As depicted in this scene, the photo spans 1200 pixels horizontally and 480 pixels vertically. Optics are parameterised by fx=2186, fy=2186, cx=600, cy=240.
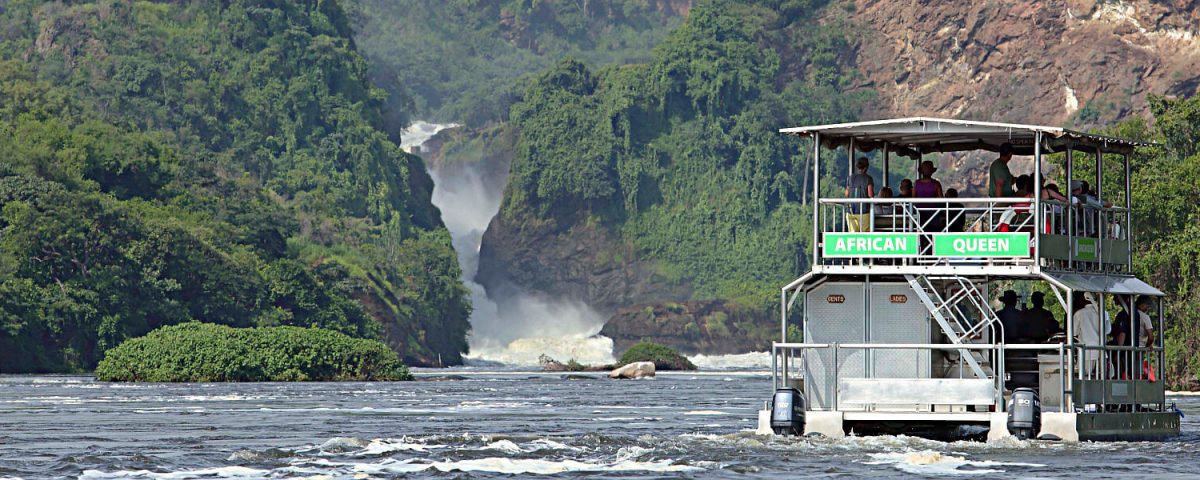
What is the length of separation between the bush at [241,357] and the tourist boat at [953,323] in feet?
163

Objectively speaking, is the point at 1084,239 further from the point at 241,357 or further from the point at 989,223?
the point at 241,357

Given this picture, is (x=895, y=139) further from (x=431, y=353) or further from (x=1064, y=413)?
(x=431, y=353)

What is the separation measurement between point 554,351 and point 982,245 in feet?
505

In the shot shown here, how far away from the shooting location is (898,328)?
3769 cm

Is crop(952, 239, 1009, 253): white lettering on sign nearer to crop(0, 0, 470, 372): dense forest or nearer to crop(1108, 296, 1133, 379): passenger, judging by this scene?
crop(1108, 296, 1133, 379): passenger

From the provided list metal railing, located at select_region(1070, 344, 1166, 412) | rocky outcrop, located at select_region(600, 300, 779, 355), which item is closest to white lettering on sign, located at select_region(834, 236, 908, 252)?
metal railing, located at select_region(1070, 344, 1166, 412)

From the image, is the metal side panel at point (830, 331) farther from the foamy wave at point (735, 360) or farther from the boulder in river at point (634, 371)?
the foamy wave at point (735, 360)

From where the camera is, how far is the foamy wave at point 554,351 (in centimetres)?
18238

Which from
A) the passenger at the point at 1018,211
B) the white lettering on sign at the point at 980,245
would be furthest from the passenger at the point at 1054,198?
the white lettering on sign at the point at 980,245

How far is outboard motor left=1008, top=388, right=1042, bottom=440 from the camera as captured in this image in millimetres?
35750

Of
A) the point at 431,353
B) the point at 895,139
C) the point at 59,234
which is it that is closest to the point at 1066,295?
the point at 895,139

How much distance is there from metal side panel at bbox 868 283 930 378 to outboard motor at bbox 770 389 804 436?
148cm

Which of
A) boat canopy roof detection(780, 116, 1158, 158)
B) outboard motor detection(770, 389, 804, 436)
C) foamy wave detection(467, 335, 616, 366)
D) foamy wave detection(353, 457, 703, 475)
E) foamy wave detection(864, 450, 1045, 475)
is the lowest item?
foamy wave detection(353, 457, 703, 475)

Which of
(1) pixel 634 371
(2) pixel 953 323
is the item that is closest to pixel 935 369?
(2) pixel 953 323
